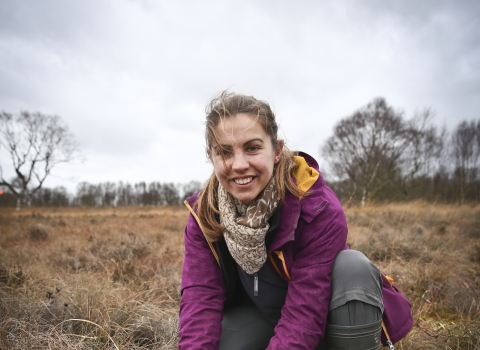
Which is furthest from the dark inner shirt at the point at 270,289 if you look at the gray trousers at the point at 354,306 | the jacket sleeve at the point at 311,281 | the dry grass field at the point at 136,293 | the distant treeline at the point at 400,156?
the distant treeline at the point at 400,156

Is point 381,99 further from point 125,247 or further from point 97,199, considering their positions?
point 97,199

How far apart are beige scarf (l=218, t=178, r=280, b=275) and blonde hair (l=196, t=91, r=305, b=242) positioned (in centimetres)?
5

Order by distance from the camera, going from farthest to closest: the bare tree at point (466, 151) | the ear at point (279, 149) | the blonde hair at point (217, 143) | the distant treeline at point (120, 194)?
1. the distant treeline at point (120, 194)
2. the bare tree at point (466, 151)
3. the ear at point (279, 149)
4. the blonde hair at point (217, 143)

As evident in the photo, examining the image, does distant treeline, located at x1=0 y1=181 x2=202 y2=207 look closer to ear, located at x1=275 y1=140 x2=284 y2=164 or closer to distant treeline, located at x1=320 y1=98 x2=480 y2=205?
distant treeline, located at x1=320 y1=98 x2=480 y2=205

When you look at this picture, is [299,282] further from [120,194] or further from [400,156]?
[120,194]

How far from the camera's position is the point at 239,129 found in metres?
1.33

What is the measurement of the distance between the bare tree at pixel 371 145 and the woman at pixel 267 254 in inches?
810

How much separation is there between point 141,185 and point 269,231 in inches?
1565

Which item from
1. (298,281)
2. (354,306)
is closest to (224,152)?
(298,281)

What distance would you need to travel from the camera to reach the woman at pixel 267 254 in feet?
3.78

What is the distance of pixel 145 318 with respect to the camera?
5.76ft

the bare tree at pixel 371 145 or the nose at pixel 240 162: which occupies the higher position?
the bare tree at pixel 371 145

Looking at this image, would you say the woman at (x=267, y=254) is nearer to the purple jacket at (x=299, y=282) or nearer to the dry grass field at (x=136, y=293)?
the purple jacket at (x=299, y=282)

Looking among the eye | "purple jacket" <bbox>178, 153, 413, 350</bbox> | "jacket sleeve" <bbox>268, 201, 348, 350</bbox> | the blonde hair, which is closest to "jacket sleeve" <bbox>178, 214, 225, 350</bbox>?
"purple jacket" <bbox>178, 153, 413, 350</bbox>
